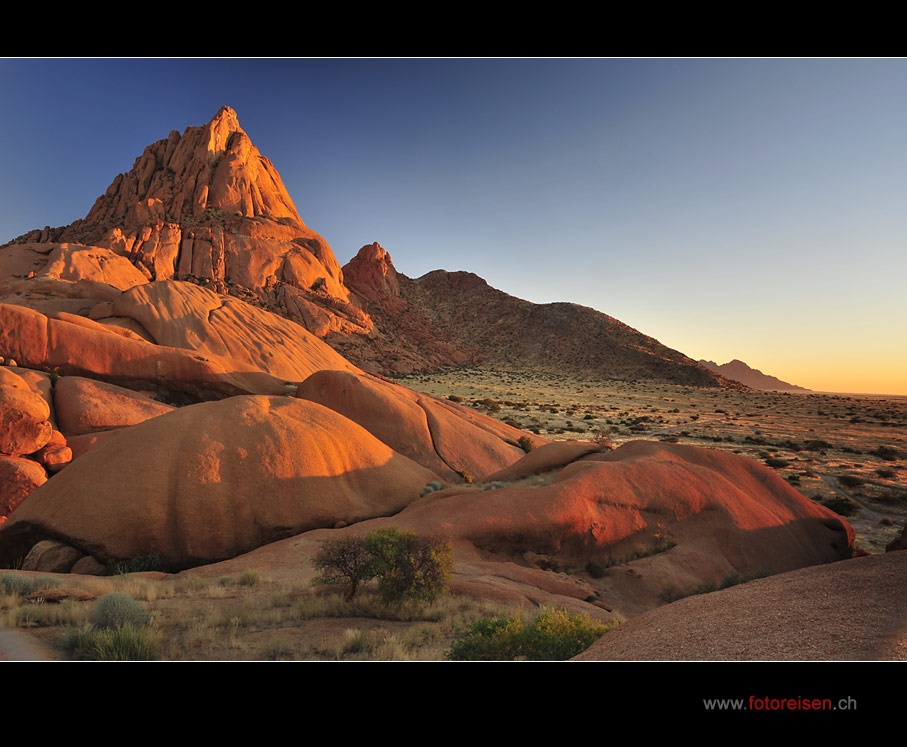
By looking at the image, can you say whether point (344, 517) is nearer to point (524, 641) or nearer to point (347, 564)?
point (347, 564)

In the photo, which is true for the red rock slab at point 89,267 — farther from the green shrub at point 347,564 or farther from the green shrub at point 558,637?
the green shrub at point 558,637

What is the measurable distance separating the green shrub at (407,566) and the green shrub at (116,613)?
12.0 ft

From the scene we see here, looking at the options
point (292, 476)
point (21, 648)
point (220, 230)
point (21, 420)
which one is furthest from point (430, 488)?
point (220, 230)

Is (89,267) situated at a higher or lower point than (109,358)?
higher

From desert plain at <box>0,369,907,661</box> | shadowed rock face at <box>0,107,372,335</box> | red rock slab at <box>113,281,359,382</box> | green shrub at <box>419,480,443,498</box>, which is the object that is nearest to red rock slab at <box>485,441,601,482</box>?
desert plain at <box>0,369,907,661</box>

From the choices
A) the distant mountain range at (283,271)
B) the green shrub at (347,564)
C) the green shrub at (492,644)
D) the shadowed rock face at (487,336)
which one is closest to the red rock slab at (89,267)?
the distant mountain range at (283,271)

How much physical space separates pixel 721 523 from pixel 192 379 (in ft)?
77.1

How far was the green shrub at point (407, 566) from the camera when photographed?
25.2 feet

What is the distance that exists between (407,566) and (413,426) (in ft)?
40.2

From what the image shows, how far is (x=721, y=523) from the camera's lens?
13.1 m

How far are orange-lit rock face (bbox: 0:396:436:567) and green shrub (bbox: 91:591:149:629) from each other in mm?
5784

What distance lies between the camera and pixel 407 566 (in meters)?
7.92

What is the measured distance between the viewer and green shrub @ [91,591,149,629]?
576 cm
